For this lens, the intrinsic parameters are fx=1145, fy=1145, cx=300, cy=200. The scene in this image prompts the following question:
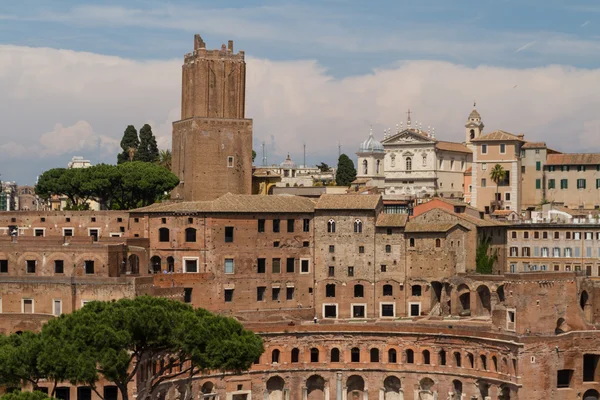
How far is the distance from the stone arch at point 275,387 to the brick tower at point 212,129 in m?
14.4

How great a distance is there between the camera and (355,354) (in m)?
68.2

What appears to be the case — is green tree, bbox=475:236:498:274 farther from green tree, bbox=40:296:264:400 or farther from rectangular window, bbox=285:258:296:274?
green tree, bbox=40:296:264:400

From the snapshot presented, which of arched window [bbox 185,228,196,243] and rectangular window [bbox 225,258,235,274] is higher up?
arched window [bbox 185,228,196,243]

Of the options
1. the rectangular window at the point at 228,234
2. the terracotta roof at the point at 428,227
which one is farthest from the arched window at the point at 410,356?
the rectangular window at the point at 228,234

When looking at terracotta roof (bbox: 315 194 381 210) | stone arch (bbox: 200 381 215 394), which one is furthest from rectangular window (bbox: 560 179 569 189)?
stone arch (bbox: 200 381 215 394)

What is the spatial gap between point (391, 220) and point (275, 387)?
12974mm

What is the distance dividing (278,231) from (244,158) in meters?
8.66

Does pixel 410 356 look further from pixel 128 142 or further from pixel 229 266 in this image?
pixel 128 142

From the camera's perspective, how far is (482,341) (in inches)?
2534

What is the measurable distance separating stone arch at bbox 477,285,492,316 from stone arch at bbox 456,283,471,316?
24.9 inches

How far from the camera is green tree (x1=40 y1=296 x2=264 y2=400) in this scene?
48281 millimetres

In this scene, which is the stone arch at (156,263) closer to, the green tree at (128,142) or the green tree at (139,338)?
the green tree at (139,338)

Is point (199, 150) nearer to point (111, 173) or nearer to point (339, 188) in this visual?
point (111, 173)

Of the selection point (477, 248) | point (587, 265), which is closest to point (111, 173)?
point (477, 248)
